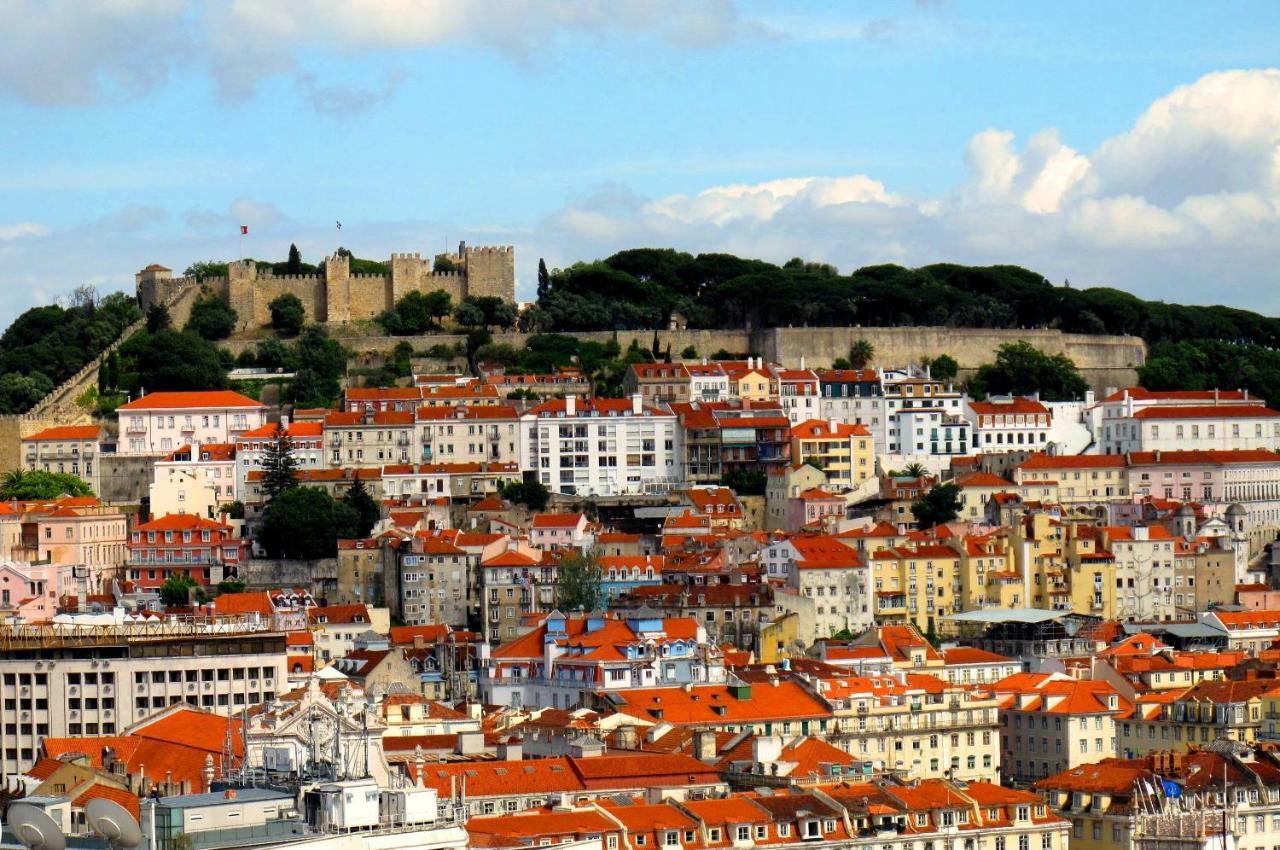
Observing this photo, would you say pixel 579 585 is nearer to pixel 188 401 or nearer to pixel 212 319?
pixel 188 401

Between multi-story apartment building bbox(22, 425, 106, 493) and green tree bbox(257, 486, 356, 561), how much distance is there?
485 inches

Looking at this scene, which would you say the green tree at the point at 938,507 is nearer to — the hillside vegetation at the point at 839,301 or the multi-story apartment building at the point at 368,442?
the multi-story apartment building at the point at 368,442

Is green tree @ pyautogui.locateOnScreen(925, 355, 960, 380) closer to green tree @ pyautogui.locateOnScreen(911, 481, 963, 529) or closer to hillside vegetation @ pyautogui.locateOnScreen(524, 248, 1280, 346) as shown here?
hillside vegetation @ pyautogui.locateOnScreen(524, 248, 1280, 346)

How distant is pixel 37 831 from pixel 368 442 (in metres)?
61.7

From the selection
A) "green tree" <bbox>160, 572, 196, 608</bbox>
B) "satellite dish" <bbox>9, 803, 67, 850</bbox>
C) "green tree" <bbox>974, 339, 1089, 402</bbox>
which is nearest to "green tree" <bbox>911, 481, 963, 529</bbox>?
"green tree" <bbox>974, 339, 1089, 402</bbox>

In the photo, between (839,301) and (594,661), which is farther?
(839,301)

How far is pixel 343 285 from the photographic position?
11169 cm

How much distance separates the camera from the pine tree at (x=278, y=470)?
297 feet

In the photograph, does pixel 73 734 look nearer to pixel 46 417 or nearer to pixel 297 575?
pixel 297 575

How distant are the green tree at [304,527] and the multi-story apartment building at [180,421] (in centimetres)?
1151

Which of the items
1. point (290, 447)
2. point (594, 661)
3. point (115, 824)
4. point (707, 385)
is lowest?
point (594, 661)

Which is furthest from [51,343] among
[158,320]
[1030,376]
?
[1030,376]

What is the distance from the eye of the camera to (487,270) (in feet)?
373

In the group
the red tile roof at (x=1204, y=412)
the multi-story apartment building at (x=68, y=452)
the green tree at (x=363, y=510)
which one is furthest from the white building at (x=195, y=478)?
the red tile roof at (x=1204, y=412)
